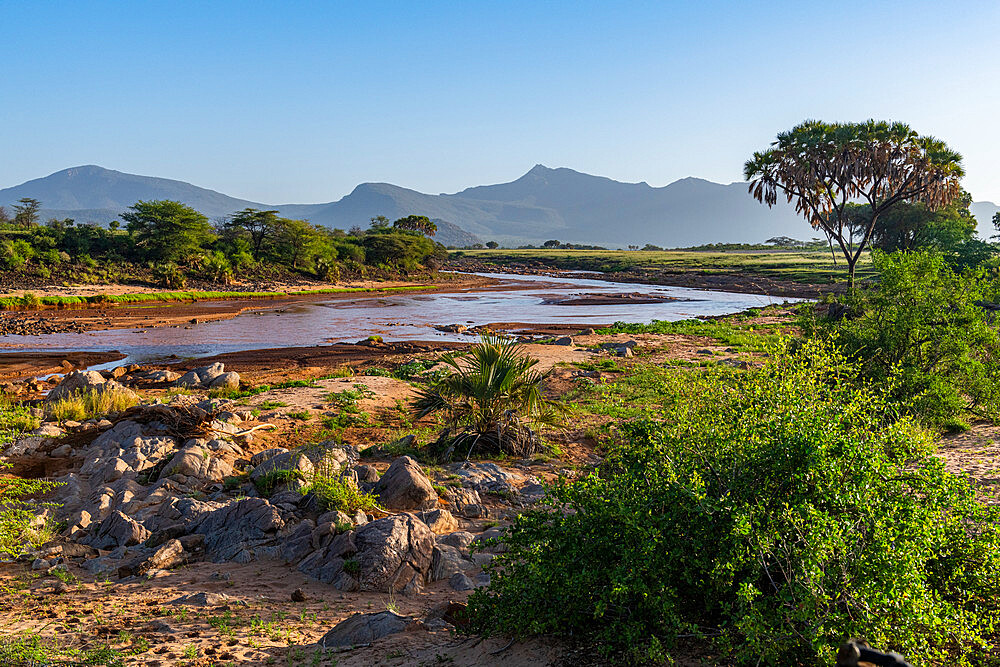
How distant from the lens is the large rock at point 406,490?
27.1ft

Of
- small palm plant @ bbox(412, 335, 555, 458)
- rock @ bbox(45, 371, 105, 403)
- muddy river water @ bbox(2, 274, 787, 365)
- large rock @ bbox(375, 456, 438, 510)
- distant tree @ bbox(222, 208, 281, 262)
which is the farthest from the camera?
distant tree @ bbox(222, 208, 281, 262)

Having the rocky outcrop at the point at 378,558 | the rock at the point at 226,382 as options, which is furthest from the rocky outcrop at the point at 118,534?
the rock at the point at 226,382

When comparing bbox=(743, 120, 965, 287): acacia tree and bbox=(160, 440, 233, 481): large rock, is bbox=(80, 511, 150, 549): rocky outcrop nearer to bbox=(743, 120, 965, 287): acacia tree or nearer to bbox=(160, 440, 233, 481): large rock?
bbox=(160, 440, 233, 481): large rock

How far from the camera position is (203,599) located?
5.64 meters

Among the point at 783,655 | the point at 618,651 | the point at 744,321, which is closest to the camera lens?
the point at 783,655

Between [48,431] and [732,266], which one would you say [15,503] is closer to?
[48,431]

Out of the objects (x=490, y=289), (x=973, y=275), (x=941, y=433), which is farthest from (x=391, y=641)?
(x=490, y=289)

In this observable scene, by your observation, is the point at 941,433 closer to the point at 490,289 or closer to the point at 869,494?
the point at 869,494

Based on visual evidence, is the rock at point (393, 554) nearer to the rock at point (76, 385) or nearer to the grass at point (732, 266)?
the rock at point (76, 385)

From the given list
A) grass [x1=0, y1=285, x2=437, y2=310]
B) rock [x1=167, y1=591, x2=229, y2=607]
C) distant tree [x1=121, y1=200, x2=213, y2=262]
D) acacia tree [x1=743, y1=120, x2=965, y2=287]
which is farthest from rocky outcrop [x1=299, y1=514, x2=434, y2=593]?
distant tree [x1=121, y1=200, x2=213, y2=262]

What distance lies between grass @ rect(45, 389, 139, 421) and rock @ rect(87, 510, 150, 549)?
23.4 feet

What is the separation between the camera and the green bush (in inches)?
135

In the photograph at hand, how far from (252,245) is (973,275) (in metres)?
68.3

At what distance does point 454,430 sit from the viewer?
1126cm
